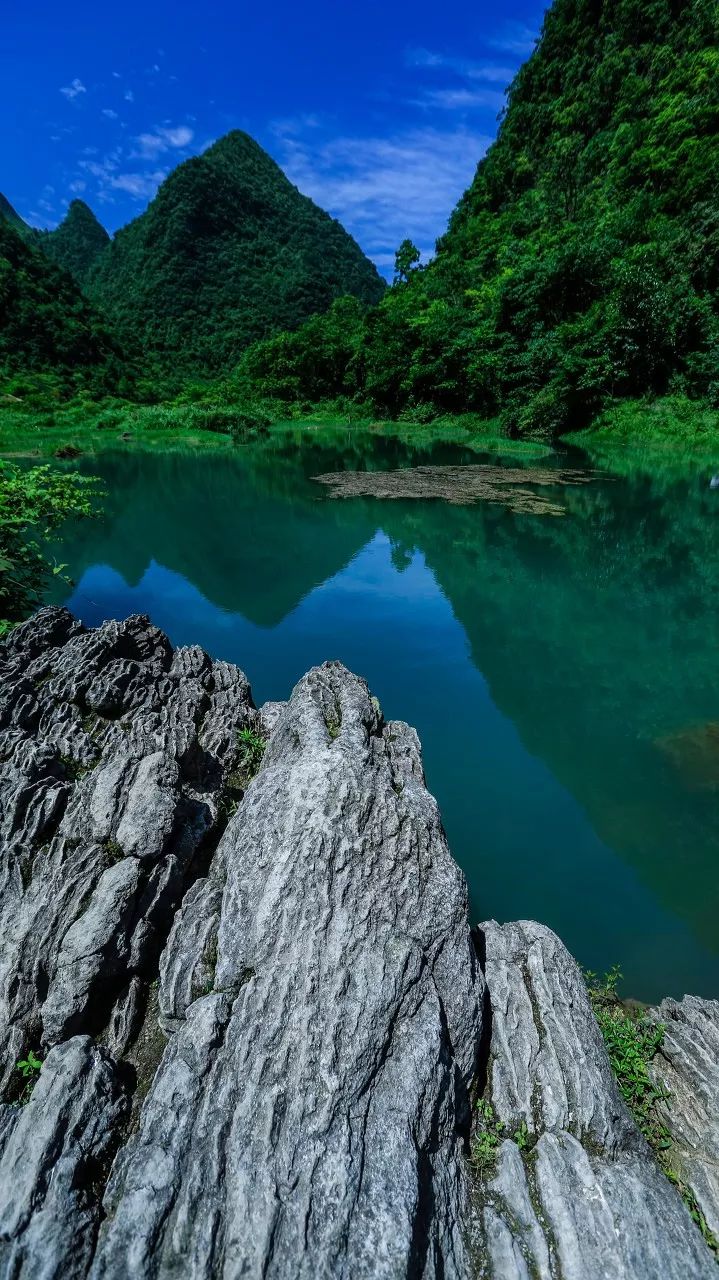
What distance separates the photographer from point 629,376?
119ft

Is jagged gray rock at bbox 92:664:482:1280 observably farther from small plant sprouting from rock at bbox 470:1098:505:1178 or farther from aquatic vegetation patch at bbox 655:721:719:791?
aquatic vegetation patch at bbox 655:721:719:791

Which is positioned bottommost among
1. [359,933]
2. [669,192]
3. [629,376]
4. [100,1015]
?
[100,1015]

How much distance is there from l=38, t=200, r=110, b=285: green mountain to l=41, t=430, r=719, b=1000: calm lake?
5891 inches

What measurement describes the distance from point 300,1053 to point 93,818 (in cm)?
235

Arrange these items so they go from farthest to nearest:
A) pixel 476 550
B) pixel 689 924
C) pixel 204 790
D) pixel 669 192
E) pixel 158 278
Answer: pixel 158 278, pixel 669 192, pixel 476 550, pixel 204 790, pixel 689 924

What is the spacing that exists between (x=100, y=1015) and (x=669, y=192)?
59083 mm

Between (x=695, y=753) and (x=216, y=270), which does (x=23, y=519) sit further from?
(x=216, y=270)

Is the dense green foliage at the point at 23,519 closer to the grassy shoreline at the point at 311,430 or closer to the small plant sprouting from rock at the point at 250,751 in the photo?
the small plant sprouting from rock at the point at 250,751

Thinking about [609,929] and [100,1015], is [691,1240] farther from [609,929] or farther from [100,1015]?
[100,1015]

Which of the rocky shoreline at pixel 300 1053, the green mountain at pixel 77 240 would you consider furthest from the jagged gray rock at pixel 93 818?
the green mountain at pixel 77 240

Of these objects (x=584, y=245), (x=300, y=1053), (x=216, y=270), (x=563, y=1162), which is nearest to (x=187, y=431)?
(x=584, y=245)

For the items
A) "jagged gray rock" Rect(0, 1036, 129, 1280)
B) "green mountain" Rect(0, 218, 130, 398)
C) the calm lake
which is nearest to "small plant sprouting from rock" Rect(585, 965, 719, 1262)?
the calm lake

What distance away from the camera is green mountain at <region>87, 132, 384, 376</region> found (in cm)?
9994

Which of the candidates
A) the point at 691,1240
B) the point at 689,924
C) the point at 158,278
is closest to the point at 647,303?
the point at 689,924
